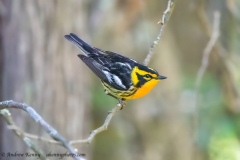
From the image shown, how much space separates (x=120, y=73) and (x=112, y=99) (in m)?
3.31

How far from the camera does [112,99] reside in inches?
284

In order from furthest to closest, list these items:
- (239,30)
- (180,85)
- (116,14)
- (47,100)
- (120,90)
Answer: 1. (180,85)
2. (116,14)
3. (47,100)
4. (239,30)
5. (120,90)

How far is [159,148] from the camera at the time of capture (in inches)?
291

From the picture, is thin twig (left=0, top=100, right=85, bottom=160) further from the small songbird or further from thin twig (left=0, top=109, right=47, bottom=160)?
the small songbird

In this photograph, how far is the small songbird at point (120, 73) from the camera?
3.67 meters

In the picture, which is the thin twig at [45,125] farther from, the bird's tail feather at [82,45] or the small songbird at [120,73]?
the bird's tail feather at [82,45]

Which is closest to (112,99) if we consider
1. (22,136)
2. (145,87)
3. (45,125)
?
(145,87)

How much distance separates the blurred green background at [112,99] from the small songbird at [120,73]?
2.69ft

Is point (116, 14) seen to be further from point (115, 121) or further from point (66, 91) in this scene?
point (66, 91)

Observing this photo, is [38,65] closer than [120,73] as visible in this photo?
No

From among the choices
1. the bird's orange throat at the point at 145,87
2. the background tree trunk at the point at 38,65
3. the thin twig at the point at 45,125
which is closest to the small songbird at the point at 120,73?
the bird's orange throat at the point at 145,87

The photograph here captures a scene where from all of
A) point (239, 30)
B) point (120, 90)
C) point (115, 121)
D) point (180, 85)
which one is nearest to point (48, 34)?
point (120, 90)

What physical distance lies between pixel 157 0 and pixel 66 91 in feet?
9.77

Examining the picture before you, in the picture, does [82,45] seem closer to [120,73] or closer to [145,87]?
[120,73]
